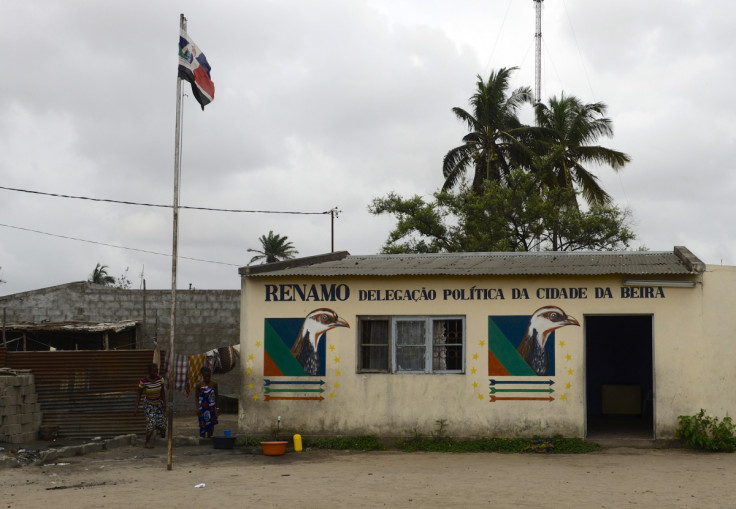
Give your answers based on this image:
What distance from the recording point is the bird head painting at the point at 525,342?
45.9 ft

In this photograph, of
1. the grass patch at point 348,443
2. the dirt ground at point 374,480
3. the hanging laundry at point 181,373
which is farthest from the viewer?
the hanging laundry at point 181,373

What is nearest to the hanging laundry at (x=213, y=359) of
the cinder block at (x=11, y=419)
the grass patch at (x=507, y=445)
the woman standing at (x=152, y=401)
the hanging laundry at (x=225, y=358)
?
the hanging laundry at (x=225, y=358)

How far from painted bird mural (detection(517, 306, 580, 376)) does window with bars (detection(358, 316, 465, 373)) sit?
1068 mm

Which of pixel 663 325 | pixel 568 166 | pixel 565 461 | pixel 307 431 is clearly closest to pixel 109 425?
pixel 307 431

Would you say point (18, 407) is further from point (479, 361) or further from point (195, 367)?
point (479, 361)

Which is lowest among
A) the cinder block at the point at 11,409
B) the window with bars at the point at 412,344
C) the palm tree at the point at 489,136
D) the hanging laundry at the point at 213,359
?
the cinder block at the point at 11,409

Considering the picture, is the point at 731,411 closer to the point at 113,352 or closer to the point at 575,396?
the point at 575,396

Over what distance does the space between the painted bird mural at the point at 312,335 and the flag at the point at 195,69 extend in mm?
4007

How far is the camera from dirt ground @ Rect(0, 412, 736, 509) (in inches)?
385

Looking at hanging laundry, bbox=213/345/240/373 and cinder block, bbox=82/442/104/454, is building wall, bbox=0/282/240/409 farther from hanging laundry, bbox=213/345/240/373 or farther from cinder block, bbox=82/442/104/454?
cinder block, bbox=82/442/104/454

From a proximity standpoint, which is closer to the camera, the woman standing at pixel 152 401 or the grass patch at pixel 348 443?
the grass patch at pixel 348 443

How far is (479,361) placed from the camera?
14.1 m

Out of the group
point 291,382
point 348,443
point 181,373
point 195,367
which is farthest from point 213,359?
point 348,443

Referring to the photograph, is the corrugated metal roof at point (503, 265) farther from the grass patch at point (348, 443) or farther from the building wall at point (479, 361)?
the grass patch at point (348, 443)
